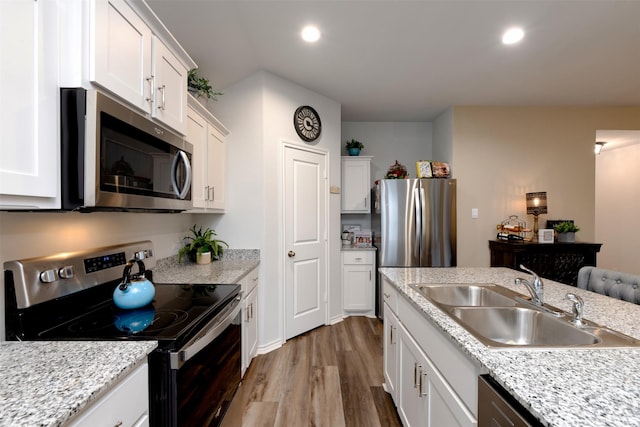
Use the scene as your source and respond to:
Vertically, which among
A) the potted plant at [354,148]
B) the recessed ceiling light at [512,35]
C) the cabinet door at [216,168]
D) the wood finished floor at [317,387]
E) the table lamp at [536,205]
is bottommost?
the wood finished floor at [317,387]

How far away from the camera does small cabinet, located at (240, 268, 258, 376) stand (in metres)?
2.18

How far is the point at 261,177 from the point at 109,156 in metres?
1.72

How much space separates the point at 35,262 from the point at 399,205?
3.08 metres

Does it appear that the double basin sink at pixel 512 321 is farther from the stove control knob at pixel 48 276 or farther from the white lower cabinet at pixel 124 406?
the stove control knob at pixel 48 276

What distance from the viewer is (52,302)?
3.64ft

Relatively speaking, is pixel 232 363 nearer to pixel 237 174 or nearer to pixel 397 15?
pixel 237 174

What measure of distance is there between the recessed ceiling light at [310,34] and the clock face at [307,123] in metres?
0.84

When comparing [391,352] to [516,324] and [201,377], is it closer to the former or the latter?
[516,324]

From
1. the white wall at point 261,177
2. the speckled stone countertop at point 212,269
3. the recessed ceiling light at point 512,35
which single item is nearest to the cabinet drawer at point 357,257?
the white wall at point 261,177

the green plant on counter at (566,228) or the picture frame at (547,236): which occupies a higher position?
the green plant on counter at (566,228)

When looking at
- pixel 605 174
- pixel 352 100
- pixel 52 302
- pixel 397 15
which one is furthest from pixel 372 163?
pixel 605 174

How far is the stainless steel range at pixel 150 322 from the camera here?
1.00 m

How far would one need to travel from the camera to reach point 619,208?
16.7ft

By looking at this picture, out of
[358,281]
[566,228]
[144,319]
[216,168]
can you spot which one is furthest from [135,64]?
[566,228]
